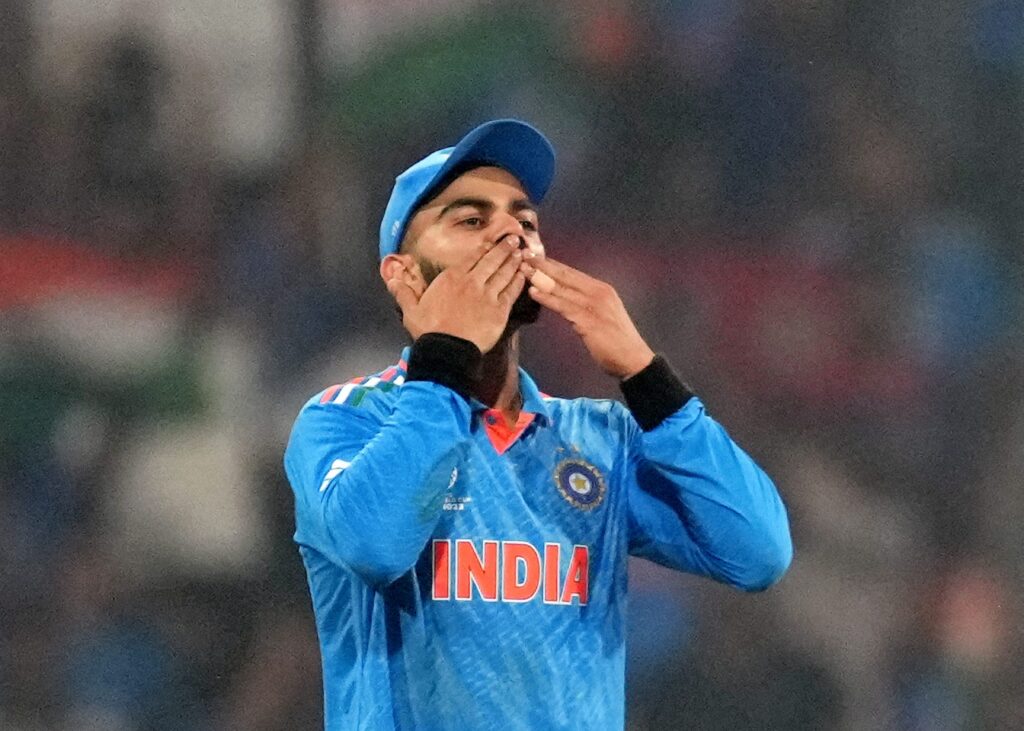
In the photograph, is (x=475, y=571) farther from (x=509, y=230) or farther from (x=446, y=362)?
(x=509, y=230)

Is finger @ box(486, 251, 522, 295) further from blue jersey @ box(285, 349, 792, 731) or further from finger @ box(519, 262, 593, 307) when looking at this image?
blue jersey @ box(285, 349, 792, 731)

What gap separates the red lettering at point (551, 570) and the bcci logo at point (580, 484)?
0.19ft

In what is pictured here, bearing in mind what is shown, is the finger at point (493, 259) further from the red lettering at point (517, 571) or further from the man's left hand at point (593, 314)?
the red lettering at point (517, 571)

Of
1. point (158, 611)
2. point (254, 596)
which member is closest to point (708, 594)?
point (254, 596)

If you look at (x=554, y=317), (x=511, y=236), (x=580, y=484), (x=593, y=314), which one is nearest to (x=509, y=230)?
(x=511, y=236)

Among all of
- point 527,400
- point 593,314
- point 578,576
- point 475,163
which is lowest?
point 578,576

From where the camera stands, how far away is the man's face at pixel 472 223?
1217mm

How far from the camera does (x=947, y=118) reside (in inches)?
88.0

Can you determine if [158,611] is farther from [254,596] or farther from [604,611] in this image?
[604,611]

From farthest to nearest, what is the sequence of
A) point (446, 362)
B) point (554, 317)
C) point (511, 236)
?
1. point (554, 317)
2. point (511, 236)
3. point (446, 362)

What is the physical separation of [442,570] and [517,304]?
0.88 ft

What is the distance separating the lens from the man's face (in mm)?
1217

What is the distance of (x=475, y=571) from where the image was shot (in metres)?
1.12

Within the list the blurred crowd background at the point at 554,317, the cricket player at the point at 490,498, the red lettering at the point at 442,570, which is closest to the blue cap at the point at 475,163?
the cricket player at the point at 490,498
